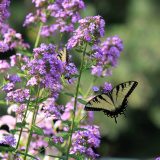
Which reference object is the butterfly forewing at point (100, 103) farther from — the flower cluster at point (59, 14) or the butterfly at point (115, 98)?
the flower cluster at point (59, 14)

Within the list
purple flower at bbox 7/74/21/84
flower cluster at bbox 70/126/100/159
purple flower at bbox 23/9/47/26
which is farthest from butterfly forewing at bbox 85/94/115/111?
purple flower at bbox 23/9/47/26

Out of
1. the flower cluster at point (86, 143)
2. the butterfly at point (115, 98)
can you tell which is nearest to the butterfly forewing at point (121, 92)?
the butterfly at point (115, 98)

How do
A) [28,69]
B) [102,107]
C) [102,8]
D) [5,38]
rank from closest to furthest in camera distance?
[28,69] → [102,107] → [5,38] → [102,8]

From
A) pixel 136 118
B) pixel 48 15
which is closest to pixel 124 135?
pixel 136 118

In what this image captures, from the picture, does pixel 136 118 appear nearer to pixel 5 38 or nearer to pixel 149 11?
pixel 149 11

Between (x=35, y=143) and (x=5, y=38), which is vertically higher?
(x=5, y=38)

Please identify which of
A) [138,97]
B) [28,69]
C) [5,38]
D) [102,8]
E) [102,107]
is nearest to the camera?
[28,69]

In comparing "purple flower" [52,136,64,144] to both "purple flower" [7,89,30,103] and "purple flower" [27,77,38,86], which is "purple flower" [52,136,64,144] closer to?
"purple flower" [7,89,30,103]
